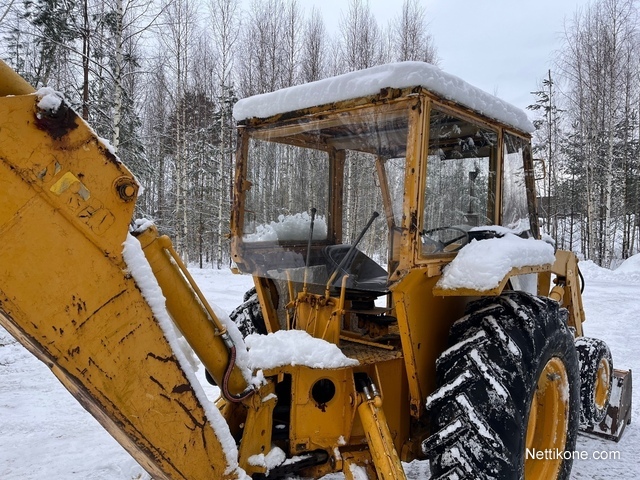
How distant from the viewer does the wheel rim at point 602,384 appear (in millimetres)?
4133

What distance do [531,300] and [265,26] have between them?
19.8 metres

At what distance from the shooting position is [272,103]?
291 cm

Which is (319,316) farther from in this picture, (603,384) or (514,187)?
(603,384)

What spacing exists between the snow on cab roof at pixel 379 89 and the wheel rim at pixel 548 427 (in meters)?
1.59

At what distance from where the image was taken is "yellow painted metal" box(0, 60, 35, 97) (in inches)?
56.1

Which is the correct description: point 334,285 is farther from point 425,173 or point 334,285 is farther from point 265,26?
point 265,26

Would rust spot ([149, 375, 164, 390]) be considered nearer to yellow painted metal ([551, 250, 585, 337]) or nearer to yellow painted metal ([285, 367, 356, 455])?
yellow painted metal ([285, 367, 356, 455])

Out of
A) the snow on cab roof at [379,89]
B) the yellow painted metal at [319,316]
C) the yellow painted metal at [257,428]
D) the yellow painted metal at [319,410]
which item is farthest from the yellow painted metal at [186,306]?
the snow on cab roof at [379,89]

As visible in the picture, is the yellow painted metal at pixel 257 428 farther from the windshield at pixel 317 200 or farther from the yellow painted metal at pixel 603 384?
the yellow painted metal at pixel 603 384

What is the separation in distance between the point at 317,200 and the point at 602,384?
3.04 meters

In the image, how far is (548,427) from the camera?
10.1 feet

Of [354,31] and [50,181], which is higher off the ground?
[354,31]

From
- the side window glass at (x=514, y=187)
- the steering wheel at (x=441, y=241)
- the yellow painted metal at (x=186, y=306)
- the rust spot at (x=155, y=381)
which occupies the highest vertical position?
the side window glass at (x=514, y=187)

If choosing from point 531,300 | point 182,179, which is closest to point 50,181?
point 531,300
